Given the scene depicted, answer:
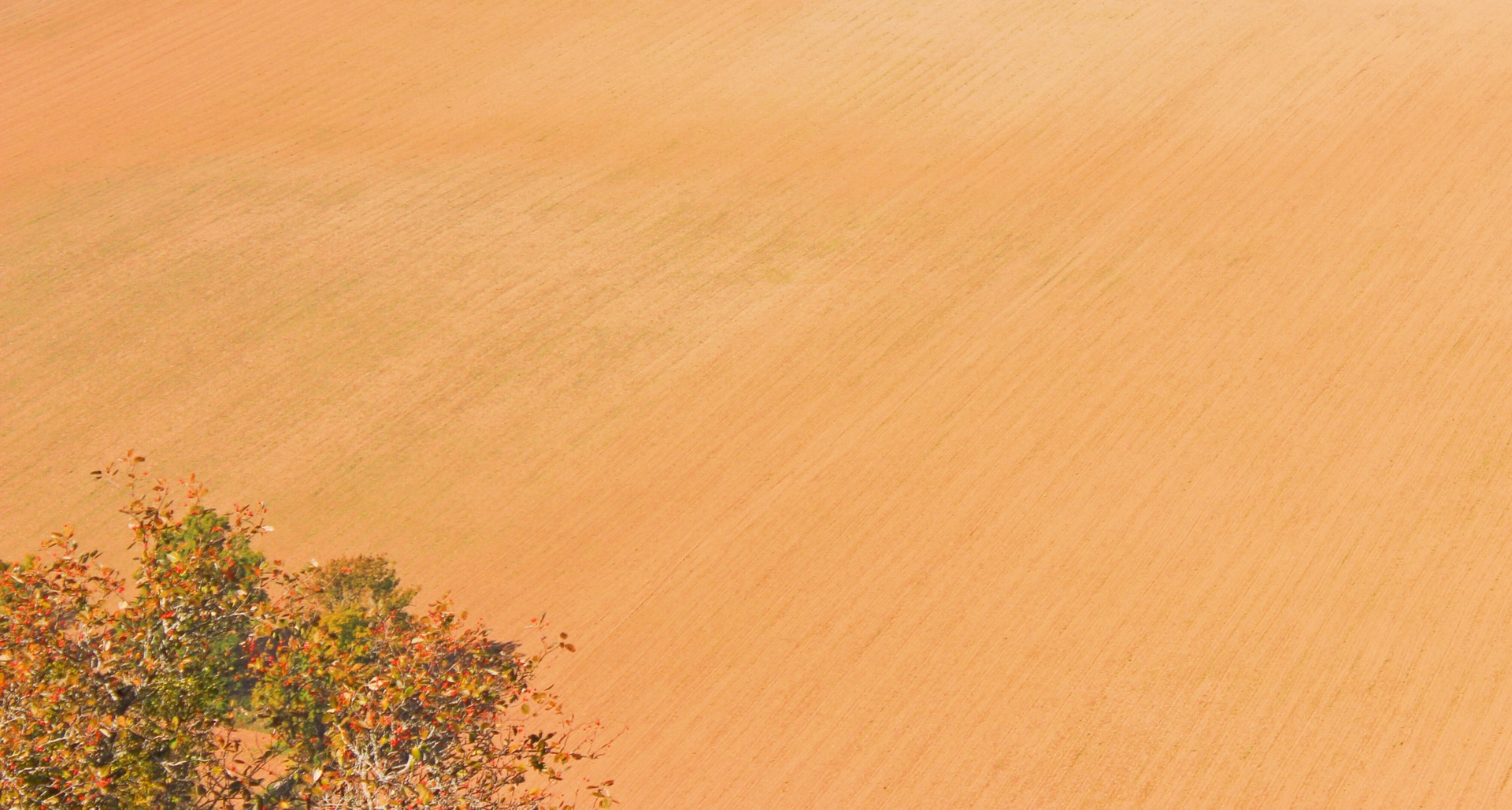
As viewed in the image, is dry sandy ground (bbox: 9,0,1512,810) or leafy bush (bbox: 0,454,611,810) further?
dry sandy ground (bbox: 9,0,1512,810)

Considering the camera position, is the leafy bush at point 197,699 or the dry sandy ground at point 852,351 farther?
the dry sandy ground at point 852,351

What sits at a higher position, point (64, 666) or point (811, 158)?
point (64, 666)

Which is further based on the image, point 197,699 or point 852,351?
point 852,351

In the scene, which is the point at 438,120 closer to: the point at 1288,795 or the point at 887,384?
the point at 887,384

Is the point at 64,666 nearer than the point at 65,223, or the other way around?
the point at 64,666

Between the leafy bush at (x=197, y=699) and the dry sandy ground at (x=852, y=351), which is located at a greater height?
the leafy bush at (x=197, y=699)

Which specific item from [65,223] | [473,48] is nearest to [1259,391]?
[473,48]

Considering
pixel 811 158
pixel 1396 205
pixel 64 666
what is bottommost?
pixel 1396 205

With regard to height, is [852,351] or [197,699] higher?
[197,699]
